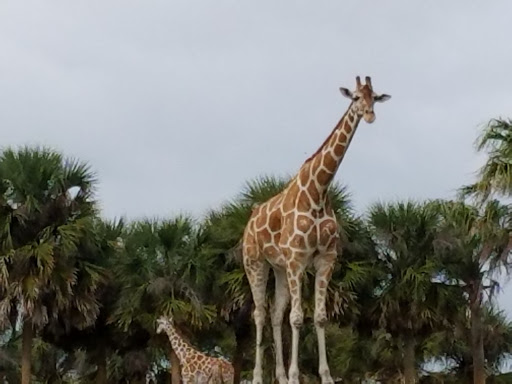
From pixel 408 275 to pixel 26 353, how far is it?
26.3 feet

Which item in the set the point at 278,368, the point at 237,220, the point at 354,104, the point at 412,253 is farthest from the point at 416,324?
the point at 354,104

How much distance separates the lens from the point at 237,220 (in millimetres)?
20297

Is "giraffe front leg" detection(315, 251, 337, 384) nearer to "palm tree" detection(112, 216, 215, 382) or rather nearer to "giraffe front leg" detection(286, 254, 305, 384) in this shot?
"giraffe front leg" detection(286, 254, 305, 384)

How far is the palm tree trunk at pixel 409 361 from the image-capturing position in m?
21.3

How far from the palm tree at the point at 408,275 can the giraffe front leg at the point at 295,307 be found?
33.2 ft

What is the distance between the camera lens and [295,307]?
1131 centimetres

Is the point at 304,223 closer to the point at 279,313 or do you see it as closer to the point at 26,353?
the point at 279,313

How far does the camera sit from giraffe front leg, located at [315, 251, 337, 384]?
1109cm

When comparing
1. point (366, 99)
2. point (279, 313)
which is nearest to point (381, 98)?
point (366, 99)

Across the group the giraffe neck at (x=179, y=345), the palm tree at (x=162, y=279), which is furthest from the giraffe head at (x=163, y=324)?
the palm tree at (x=162, y=279)

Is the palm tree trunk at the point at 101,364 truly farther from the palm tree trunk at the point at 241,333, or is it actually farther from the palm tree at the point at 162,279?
the palm tree trunk at the point at 241,333

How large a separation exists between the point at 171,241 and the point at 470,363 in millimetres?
9486

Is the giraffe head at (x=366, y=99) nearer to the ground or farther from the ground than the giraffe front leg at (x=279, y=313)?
farther from the ground

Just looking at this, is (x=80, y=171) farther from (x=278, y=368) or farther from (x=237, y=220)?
(x=278, y=368)
